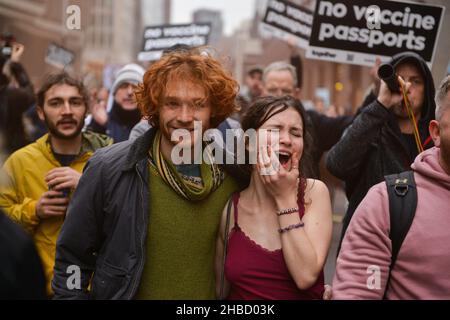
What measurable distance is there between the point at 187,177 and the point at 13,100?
3282 mm

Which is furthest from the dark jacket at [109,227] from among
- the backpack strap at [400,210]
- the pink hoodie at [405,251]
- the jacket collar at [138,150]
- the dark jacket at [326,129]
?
the dark jacket at [326,129]

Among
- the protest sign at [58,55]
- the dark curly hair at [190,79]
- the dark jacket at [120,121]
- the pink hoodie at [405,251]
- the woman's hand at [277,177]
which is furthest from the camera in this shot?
the protest sign at [58,55]

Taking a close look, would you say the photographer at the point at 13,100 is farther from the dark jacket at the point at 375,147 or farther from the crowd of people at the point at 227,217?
the dark jacket at the point at 375,147

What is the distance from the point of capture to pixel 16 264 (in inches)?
61.9

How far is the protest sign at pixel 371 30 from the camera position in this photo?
5.04m

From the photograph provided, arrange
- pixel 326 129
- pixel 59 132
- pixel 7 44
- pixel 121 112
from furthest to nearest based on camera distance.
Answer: pixel 7 44 < pixel 121 112 < pixel 326 129 < pixel 59 132

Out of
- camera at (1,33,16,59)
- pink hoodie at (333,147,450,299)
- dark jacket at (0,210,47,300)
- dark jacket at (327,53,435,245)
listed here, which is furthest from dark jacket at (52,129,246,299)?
camera at (1,33,16,59)

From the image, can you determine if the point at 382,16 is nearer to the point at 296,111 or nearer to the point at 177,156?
the point at 296,111

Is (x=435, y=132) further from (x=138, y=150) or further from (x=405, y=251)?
(x=138, y=150)

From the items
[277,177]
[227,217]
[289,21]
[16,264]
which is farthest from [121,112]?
[16,264]

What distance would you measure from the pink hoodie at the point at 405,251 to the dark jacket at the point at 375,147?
3.46 ft

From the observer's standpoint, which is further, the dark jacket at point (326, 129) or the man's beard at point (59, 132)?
the dark jacket at point (326, 129)

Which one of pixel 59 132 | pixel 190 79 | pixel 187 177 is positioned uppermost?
pixel 190 79

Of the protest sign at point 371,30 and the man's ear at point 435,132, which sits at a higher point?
the protest sign at point 371,30
